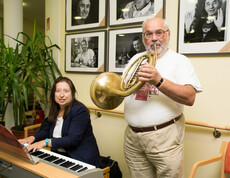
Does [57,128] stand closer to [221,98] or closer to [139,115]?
[139,115]

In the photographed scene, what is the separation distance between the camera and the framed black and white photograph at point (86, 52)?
2307 millimetres

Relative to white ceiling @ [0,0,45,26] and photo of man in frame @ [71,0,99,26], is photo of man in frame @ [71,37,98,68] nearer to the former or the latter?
photo of man in frame @ [71,0,99,26]

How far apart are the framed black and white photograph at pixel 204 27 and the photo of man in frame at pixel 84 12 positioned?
3.14ft

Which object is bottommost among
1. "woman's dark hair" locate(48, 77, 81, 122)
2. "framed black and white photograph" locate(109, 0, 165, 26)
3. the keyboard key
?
the keyboard key

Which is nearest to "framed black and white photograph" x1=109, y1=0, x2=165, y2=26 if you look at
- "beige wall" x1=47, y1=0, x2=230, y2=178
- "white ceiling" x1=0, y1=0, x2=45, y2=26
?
"beige wall" x1=47, y1=0, x2=230, y2=178

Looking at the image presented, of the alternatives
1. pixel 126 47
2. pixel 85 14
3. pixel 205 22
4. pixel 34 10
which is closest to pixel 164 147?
pixel 205 22

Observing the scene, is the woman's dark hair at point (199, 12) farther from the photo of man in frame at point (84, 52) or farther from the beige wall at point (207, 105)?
the photo of man in frame at point (84, 52)

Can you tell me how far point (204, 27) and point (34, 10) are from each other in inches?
184

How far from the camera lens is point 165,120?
124 cm

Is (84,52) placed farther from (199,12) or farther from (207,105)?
(207,105)

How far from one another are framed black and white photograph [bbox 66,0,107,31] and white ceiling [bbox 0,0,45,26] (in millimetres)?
2392

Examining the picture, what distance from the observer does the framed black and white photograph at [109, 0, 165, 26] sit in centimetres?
190

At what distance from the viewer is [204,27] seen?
5.44 ft

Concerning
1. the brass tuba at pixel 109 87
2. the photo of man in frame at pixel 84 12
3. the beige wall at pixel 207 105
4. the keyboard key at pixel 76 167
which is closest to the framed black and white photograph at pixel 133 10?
the beige wall at pixel 207 105
